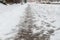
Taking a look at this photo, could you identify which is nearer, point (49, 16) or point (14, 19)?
point (14, 19)

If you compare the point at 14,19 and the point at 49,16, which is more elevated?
the point at 14,19

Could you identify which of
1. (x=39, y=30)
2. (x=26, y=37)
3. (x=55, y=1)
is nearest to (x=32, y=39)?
(x=26, y=37)

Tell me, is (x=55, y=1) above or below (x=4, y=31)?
below

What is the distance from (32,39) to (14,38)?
0.53ft

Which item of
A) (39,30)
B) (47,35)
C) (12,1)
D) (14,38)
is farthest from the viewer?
(12,1)

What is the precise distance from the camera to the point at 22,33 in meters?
1.31

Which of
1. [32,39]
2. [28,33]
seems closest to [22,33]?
[28,33]

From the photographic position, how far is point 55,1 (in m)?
7.53

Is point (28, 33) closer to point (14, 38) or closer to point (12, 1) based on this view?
point (14, 38)

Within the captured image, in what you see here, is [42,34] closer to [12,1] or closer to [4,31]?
[4,31]

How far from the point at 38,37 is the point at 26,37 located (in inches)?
4.3

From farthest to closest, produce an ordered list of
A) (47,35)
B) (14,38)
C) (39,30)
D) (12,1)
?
(12,1) < (39,30) < (47,35) < (14,38)

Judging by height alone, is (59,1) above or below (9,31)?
below

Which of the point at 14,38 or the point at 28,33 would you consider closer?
the point at 14,38
